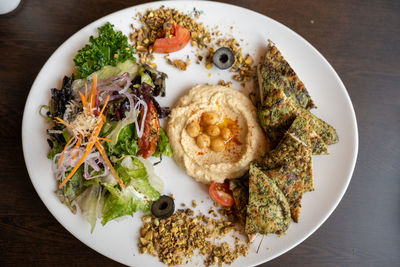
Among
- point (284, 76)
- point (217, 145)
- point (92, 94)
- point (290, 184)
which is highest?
point (284, 76)

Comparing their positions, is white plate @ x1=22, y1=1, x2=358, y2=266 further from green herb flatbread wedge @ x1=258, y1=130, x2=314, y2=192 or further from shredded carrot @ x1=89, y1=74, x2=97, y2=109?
shredded carrot @ x1=89, y1=74, x2=97, y2=109

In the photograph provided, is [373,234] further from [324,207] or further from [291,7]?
[291,7]

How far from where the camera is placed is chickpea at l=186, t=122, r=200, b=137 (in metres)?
3.58

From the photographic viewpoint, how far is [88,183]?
3432 millimetres

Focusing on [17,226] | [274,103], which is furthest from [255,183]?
[17,226]

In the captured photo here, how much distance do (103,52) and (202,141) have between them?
5.26 ft

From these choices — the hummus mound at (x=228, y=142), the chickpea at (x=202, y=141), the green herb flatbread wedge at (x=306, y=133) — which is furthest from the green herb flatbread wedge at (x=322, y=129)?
the chickpea at (x=202, y=141)

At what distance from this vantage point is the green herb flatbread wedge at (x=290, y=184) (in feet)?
10.9

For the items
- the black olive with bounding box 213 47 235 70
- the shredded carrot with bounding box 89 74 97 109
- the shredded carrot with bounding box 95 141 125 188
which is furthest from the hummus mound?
the shredded carrot with bounding box 89 74 97 109

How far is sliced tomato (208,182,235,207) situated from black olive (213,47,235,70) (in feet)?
4.80

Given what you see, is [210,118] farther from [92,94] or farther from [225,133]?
[92,94]

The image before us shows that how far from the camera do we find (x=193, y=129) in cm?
357

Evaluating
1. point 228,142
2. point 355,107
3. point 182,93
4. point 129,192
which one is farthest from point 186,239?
point 355,107

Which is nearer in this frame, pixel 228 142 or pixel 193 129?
pixel 193 129
